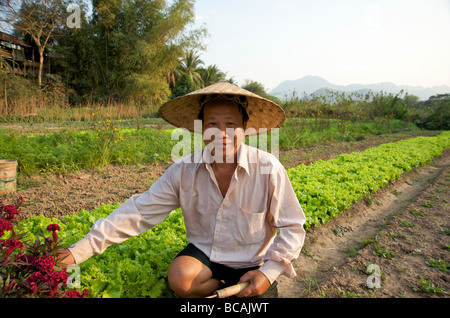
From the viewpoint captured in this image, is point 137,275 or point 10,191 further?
point 10,191

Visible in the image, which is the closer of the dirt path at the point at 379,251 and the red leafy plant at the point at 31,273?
the red leafy plant at the point at 31,273

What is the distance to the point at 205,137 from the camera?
6.51 ft

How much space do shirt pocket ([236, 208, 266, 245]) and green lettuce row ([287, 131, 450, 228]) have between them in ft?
5.75

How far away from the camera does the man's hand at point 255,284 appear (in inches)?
68.4

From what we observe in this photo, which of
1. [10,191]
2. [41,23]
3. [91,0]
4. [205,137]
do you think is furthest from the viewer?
[91,0]

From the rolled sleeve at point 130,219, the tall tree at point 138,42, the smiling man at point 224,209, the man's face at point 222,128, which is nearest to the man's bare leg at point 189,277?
the smiling man at point 224,209

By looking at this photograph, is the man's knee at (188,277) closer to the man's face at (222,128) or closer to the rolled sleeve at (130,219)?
the rolled sleeve at (130,219)

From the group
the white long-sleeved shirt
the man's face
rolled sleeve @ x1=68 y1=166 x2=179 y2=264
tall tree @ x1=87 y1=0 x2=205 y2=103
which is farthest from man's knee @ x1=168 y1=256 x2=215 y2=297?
tall tree @ x1=87 y1=0 x2=205 y2=103

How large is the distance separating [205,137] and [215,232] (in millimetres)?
666

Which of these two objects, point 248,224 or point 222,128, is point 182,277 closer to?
point 248,224

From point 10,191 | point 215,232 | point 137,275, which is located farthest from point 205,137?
point 10,191

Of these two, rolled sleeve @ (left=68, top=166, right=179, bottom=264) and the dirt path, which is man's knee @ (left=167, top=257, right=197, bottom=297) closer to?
rolled sleeve @ (left=68, top=166, right=179, bottom=264)

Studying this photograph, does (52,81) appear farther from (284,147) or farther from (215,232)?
(215,232)

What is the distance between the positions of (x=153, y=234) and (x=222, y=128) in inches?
52.8
